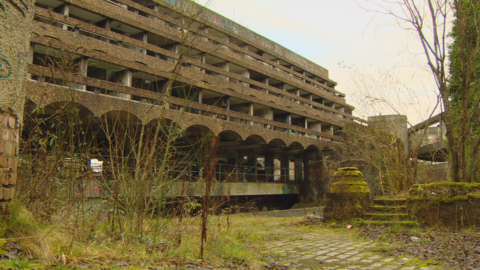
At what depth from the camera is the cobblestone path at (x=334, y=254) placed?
5062 millimetres

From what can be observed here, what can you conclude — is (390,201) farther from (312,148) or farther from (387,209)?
(312,148)

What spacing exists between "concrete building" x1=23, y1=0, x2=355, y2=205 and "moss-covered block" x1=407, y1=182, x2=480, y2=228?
7.38 metres

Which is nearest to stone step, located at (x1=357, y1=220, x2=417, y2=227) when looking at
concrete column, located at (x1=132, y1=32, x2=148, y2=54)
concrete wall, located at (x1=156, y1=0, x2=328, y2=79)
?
concrete column, located at (x1=132, y1=32, x2=148, y2=54)

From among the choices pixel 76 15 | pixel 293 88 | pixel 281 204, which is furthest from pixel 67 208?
pixel 293 88

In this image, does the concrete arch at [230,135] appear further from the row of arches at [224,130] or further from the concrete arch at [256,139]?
the concrete arch at [256,139]

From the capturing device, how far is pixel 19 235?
132 inches

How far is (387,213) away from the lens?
10141 millimetres

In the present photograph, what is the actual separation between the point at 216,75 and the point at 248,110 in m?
3.66

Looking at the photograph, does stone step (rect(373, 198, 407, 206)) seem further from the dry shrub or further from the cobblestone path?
the dry shrub

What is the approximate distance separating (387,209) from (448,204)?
2.07 m

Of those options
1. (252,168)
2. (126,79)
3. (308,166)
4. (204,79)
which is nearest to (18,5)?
(126,79)

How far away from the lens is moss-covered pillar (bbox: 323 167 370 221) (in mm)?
10344

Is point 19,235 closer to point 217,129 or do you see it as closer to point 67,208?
point 67,208

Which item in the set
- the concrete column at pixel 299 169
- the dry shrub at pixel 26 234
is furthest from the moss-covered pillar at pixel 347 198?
the concrete column at pixel 299 169
